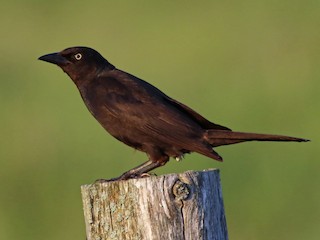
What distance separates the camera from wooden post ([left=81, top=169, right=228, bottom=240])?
568cm

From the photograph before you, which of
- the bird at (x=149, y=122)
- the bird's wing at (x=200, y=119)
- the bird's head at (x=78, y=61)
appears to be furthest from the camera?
the bird's head at (x=78, y=61)

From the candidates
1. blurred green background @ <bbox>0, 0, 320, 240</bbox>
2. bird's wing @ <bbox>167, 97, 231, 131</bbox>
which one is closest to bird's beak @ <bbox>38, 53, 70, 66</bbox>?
bird's wing @ <bbox>167, 97, 231, 131</bbox>

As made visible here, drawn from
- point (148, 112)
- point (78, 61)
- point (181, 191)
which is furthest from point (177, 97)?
point (181, 191)

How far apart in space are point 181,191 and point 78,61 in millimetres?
2664

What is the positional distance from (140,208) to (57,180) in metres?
5.42

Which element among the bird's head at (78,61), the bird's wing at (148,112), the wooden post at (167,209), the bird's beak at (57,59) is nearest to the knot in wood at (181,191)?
the wooden post at (167,209)

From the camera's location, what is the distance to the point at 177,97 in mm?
13047

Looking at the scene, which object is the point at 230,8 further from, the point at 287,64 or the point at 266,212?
the point at 266,212

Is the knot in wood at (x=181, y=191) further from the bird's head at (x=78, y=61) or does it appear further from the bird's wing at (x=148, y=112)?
the bird's head at (x=78, y=61)

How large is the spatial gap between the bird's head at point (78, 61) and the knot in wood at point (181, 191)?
251 centimetres

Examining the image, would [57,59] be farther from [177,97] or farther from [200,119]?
[177,97]

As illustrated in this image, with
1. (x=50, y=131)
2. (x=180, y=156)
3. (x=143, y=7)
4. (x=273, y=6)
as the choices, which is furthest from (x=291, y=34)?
(x=180, y=156)

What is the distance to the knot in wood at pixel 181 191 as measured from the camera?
570 cm

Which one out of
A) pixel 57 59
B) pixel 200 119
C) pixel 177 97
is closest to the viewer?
pixel 200 119
